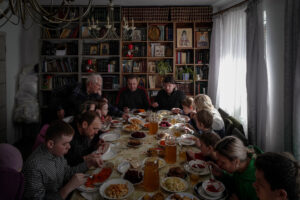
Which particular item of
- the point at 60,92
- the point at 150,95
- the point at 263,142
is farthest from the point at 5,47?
the point at 263,142

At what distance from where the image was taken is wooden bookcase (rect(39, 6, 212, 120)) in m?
5.00

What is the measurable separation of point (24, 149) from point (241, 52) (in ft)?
14.2

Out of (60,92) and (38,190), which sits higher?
(60,92)

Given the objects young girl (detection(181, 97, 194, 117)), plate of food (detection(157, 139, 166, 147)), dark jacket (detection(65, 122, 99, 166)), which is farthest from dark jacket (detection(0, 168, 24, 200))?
young girl (detection(181, 97, 194, 117))

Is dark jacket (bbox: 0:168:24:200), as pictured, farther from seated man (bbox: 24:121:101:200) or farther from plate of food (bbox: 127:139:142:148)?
plate of food (bbox: 127:139:142:148)

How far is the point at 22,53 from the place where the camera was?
4.92 metres

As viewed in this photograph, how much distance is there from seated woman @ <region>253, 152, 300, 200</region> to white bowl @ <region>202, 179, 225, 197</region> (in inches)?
9.0

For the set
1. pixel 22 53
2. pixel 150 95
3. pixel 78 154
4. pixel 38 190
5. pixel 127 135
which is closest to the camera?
pixel 38 190

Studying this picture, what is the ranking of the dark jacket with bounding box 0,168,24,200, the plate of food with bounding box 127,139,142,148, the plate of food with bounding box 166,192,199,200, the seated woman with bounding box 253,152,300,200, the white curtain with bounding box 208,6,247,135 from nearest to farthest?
the dark jacket with bounding box 0,168,24,200, the seated woman with bounding box 253,152,300,200, the plate of food with bounding box 166,192,199,200, the plate of food with bounding box 127,139,142,148, the white curtain with bounding box 208,6,247,135

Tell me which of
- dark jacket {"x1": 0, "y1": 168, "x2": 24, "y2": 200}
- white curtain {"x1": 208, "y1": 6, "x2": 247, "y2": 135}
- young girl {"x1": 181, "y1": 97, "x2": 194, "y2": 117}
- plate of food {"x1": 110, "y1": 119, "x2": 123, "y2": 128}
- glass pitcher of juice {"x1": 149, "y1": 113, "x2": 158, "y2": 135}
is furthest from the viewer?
white curtain {"x1": 208, "y1": 6, "x2": 247, "y2": 135}

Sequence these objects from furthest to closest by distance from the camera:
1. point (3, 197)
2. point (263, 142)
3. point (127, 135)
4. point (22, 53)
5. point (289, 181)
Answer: point (22, 53) < point (263, 142) < point (127, 135) < point (289, 181) < point (3, 197)

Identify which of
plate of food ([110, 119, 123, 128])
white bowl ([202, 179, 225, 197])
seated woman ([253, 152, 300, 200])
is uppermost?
seated woman ([253, 152, 300, 200])

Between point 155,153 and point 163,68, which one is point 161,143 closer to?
point 155,153

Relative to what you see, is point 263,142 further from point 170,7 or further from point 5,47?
point 5,47
